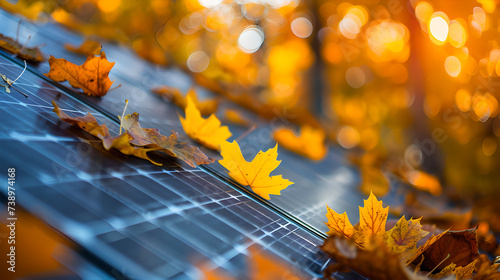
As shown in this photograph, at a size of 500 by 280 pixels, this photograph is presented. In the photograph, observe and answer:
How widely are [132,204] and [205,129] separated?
608mm

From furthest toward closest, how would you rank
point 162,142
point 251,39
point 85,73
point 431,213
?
point 251,39
point 431,213
point 85,73
point 162,142

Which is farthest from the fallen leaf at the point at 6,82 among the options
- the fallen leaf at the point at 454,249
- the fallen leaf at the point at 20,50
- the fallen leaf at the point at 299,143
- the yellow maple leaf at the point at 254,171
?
the fallen leaf at the point at 299,143

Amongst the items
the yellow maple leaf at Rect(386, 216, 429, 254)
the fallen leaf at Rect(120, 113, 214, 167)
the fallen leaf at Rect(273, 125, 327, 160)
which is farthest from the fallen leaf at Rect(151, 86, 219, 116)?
the yellow maple leaf at Rect(386, 216, 429, 254)

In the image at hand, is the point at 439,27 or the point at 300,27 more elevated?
the point at 300,27

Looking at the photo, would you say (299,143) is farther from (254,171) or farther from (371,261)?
(371,261)

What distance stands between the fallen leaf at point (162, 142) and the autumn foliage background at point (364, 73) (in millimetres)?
153

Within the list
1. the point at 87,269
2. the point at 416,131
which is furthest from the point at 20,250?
the point at 416,131

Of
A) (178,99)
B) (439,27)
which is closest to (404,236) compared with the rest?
(178,99)

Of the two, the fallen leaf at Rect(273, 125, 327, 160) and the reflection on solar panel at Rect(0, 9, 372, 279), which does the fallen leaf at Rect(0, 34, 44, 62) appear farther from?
the fallen leaf at Rect(273, 125, 327, 160)

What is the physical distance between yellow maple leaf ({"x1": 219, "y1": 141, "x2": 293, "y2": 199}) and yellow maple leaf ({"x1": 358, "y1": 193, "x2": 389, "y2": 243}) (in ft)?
0.70

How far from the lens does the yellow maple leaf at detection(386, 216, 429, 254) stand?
2.75 ft

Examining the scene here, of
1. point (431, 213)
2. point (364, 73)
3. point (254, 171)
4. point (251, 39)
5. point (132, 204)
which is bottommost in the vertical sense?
point (132, 204)

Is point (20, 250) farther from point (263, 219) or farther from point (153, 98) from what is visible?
point (153, 98)

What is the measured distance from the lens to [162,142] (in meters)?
0.94
